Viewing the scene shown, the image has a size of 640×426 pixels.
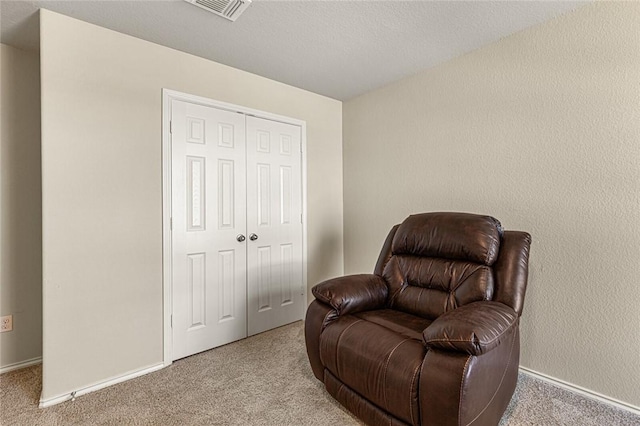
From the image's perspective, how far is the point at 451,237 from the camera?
192cm

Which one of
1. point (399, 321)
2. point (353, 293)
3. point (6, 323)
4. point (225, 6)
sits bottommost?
point (6, 323)

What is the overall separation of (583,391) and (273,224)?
246 cm

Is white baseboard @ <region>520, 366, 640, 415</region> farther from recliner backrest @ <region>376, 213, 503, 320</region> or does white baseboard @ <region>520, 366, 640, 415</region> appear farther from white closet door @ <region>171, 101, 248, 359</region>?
white closet door @ <region>171, 101, 248, 359</region>

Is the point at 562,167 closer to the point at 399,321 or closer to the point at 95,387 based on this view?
the point at 399,321

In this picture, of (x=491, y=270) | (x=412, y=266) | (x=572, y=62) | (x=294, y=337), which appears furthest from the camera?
(x=294, y=337)

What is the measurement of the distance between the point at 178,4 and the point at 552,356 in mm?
3166

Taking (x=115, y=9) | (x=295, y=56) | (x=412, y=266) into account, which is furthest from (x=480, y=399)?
(x=115, y=9)

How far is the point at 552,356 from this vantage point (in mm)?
1959

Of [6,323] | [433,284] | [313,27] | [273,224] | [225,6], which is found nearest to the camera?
[225,6]

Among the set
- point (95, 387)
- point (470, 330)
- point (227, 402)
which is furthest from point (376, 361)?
point (95, 387)

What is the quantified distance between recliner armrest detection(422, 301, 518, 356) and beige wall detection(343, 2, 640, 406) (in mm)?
816

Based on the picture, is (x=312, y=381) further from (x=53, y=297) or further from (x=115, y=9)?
(x=115, y=9)

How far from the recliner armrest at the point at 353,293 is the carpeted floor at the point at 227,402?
1.84 feet

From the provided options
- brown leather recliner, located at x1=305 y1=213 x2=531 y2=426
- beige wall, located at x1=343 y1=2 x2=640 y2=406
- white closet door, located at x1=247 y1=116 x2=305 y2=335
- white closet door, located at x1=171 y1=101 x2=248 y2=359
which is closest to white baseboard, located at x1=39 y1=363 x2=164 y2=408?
white closet door, located at x1=171 y1=101 x2=248 y2=359
